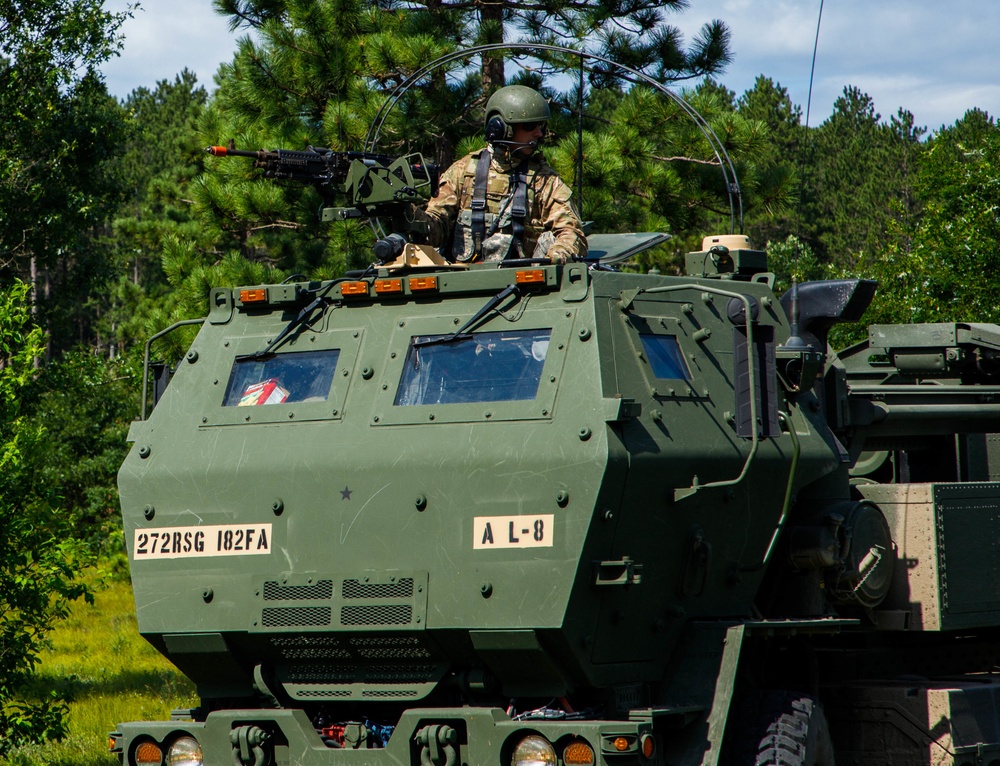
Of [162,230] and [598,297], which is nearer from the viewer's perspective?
[598,297]

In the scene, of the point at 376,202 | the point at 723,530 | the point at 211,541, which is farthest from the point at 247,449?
the point at 723,530

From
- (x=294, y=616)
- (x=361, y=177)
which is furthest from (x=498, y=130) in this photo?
(x=294, y=616)

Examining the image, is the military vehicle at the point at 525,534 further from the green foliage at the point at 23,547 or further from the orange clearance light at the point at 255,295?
the green foliage at the point at 23,547

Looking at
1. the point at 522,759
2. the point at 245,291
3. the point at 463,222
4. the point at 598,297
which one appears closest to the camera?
the point at 522,759

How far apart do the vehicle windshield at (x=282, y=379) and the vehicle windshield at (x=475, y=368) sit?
464 mm

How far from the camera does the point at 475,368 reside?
23.1 feet

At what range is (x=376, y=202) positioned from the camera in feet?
27.1

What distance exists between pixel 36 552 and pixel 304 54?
19.3 ft

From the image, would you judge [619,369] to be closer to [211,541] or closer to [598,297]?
[598,297]

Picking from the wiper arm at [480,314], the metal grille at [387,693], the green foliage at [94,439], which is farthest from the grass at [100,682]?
the wiper arm at [480,314]

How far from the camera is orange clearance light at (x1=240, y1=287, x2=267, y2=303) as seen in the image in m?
7.77

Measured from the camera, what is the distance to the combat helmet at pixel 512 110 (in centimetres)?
845

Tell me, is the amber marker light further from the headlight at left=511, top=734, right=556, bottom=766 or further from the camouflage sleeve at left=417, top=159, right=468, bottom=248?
the camouflage sleeve at left=417, top=159, right=468, bottom=248

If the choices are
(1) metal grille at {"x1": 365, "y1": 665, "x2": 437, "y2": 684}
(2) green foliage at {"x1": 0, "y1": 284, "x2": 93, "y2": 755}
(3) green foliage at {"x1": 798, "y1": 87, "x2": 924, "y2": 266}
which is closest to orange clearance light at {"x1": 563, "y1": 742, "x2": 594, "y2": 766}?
(1) metal grille at {"x1": 365, "y1": 665, "x2": 437, "y2": 684}
